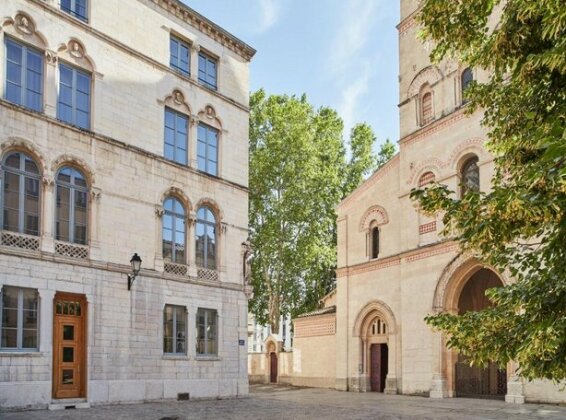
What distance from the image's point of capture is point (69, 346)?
58.2ft

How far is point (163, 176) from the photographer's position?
69.1 ft

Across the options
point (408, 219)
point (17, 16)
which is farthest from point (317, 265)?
point (17, 16)

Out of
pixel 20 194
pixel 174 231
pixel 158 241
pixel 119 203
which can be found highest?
pixel 119 203

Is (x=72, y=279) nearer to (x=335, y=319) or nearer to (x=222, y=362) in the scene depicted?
(x=222, y=362)

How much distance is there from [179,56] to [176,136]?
9.35ft

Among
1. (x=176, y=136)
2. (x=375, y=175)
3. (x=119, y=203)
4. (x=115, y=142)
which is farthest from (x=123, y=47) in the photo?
(x=375, y=175)

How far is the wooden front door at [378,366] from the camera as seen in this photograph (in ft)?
92.3

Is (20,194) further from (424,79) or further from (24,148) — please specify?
(424,79)

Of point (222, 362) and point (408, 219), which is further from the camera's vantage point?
point (408, 219)

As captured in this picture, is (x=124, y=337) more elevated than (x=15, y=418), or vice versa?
(x=124, y=337)

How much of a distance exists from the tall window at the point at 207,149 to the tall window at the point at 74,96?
4.65 metres

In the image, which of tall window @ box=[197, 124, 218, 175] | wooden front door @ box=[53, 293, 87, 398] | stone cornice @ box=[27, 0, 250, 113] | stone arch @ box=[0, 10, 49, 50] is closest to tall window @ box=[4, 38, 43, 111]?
stone arch @ box=[0, 10, 49, 50]

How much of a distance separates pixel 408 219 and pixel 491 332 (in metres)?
19.5

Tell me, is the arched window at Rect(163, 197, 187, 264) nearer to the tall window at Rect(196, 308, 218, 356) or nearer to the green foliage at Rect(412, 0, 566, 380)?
the tall window at Rect(196, 308, 218, 356)
